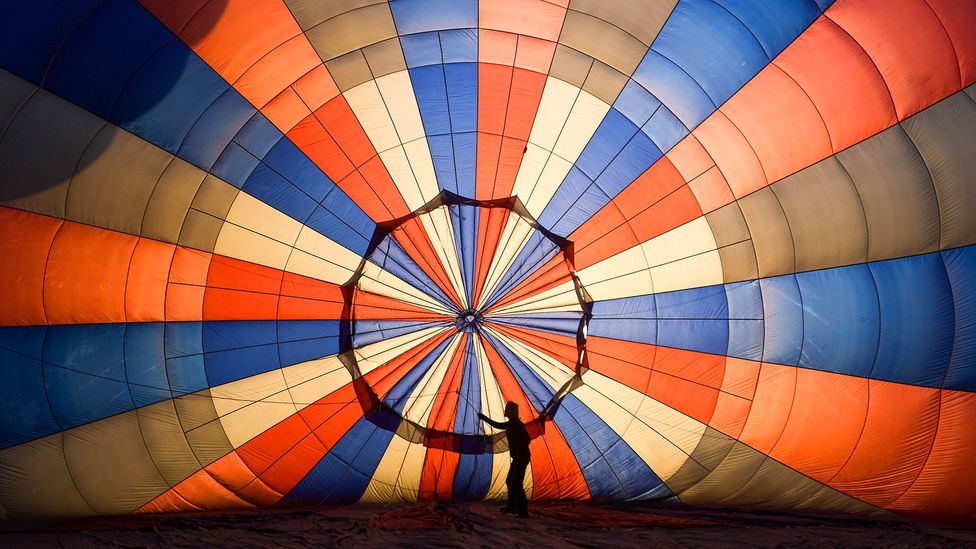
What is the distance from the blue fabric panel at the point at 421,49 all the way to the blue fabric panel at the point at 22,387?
283 cm

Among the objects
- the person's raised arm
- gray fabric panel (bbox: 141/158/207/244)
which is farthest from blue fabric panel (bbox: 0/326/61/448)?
the person's raised arm

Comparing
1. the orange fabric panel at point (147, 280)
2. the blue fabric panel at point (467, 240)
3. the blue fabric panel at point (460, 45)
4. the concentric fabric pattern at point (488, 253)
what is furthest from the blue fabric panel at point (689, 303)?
the orange fabric panel at point (147, 280)

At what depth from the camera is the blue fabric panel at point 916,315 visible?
4.84 meters

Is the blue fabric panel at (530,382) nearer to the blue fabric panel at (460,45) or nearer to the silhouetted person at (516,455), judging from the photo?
the silhouetted person at (516,455)

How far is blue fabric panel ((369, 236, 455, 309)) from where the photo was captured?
496 cm

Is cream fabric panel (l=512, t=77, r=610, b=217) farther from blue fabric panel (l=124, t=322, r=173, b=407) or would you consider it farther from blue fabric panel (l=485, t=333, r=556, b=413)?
blue fabric panel (l=124, t=322, r=173, b=407)

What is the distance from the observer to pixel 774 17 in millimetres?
4613

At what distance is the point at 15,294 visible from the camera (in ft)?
14.9

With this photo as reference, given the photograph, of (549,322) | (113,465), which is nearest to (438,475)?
(549,322)

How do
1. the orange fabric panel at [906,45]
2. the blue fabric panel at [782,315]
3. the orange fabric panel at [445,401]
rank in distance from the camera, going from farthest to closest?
the orange fabric panel at [445,401], the blue fabric panel at [782,315], the orange fabric panel at [906,45]

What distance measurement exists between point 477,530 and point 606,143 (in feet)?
8.32

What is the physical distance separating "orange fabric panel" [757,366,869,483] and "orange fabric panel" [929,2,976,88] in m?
2.17

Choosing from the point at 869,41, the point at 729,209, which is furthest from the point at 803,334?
the point at 869,41

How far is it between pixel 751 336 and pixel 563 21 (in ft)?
7.78
